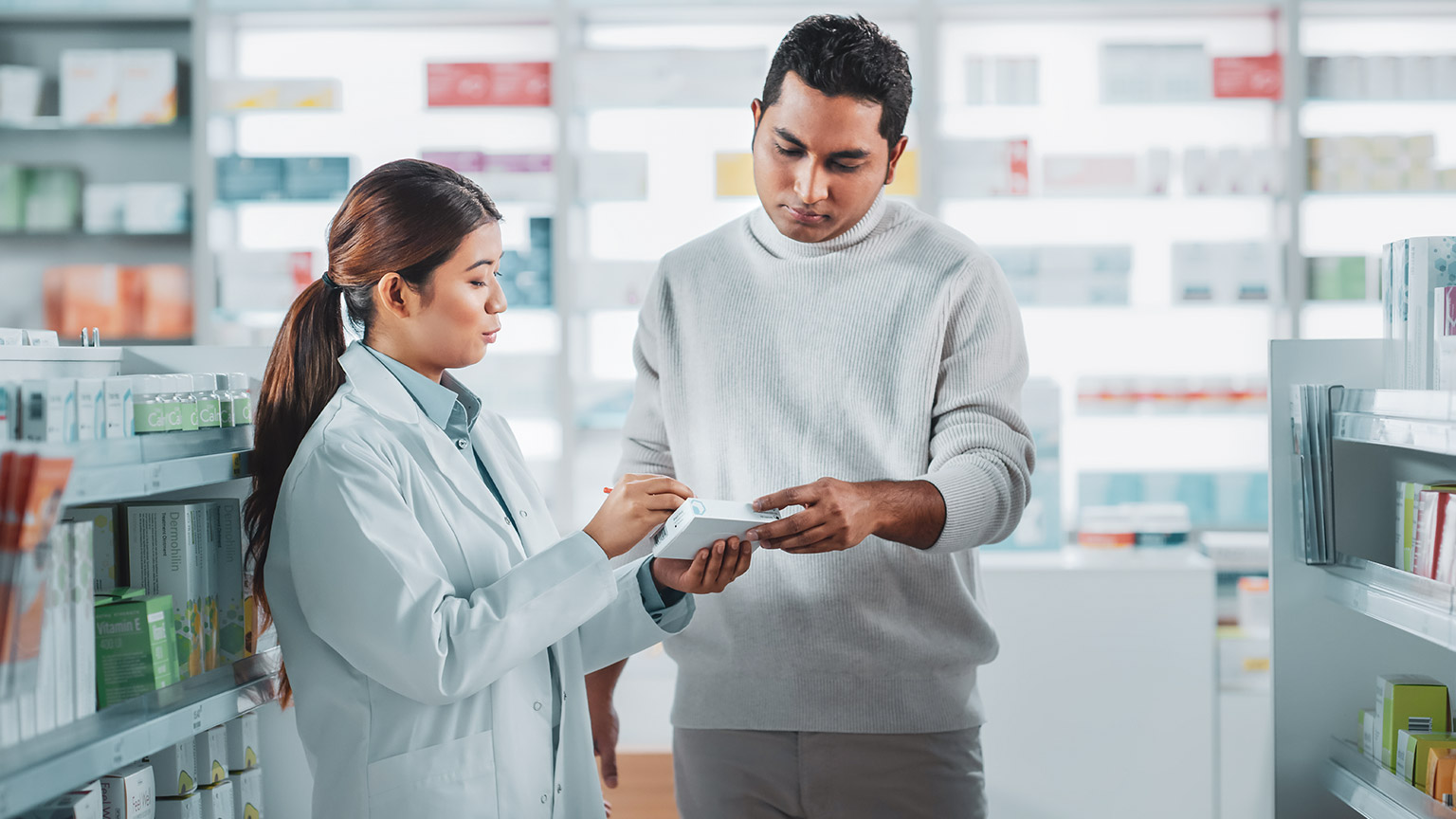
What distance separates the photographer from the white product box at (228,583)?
1.70 metres

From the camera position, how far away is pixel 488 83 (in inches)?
164

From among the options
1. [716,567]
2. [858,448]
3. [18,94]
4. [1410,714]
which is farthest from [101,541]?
[18,94]

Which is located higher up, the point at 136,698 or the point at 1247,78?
the point at 1247,78

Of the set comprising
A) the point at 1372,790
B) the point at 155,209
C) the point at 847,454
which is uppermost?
the point at 155,209

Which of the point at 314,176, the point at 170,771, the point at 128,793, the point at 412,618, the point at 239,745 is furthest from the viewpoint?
the point at 314,176

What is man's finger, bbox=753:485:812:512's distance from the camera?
1.38 meters

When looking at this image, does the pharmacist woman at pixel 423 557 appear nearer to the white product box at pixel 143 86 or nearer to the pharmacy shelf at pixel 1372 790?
the pharmacy shelf at pixel 1372 790

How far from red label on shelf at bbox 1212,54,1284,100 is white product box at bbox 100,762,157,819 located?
13.4 ft

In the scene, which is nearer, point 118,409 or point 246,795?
point 118,409

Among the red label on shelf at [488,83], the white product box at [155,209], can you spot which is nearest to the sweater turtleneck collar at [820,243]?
the red label on shelf at [488,83]

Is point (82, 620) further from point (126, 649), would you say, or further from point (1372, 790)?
point (1372, 790)

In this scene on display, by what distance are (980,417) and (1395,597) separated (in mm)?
903

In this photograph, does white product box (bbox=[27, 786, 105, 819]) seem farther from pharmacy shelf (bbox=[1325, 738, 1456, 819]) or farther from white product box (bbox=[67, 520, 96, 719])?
pharmacy shelf (bbox=[1325, 738, 1456, 819])

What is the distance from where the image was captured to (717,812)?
166 centimetres
